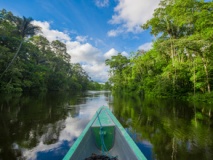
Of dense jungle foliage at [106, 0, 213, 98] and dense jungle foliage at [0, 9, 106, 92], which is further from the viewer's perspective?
dense jungle foliage at [0, 9, 106, 92]

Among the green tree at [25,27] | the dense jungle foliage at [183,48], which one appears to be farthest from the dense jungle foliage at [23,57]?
the dense jungle foliage at [183,48]

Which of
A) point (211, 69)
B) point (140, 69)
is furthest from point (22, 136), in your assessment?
A: point (140, 69)

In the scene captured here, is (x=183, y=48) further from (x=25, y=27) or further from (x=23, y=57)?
(x=25, y=27)

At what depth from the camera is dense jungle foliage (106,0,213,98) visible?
1305 cm

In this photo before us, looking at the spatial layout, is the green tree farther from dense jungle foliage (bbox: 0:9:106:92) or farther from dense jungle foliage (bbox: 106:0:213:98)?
dense jungle foliage (bbox: 106:0:213:98)

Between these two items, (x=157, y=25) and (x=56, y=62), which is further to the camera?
(x=56, y=62)

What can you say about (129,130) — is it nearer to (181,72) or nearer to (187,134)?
(187,134)

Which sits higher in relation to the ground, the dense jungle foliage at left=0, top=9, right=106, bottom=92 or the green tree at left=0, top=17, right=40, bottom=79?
the green tree at left=0, top=17, right=40, bottom=79

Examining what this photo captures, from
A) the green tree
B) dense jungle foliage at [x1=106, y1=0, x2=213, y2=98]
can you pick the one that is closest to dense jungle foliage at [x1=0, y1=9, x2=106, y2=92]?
the green tree

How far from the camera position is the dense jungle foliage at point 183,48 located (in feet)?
42.8

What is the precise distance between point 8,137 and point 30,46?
24.5 metres

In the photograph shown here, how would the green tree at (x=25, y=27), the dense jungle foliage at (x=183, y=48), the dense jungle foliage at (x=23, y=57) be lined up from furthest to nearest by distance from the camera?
1. the green tree at (x=25, y=27)
2. the dense jungle foliage at (x=23, y=57)
3. the dense jungle foliage at (x=183, y=48)

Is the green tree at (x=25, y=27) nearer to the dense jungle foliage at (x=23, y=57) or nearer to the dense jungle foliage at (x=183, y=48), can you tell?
the dense jungle foliage at (x=23, y=57)

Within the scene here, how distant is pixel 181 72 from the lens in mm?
17188
